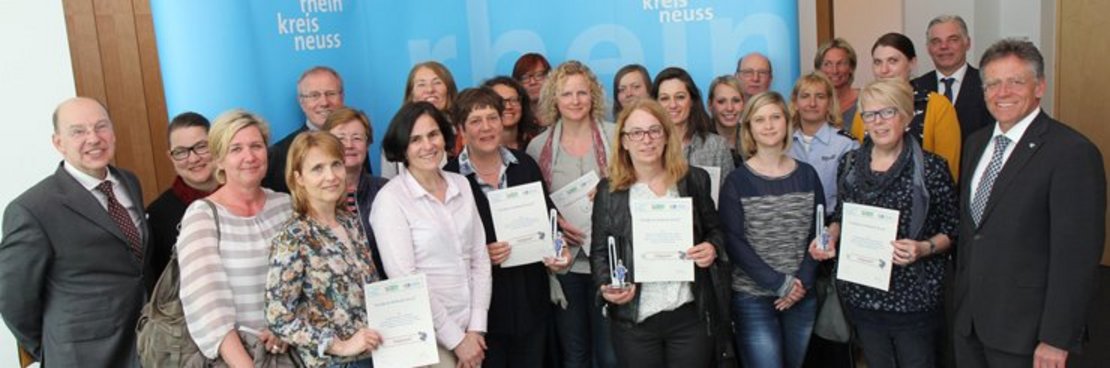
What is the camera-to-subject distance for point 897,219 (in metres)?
2.93

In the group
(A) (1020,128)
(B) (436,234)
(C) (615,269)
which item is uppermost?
(A) (1020,128)

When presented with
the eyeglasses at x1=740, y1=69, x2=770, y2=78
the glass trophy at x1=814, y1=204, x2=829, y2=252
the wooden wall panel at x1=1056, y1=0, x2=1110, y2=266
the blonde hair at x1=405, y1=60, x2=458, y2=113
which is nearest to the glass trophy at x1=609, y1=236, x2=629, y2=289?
the glass trophy at x1=814, y1=204, x2=829, y2=252

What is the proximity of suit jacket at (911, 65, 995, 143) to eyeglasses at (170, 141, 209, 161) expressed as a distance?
3.82 m

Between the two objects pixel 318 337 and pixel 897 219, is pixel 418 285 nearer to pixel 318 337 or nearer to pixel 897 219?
pixel 318 337

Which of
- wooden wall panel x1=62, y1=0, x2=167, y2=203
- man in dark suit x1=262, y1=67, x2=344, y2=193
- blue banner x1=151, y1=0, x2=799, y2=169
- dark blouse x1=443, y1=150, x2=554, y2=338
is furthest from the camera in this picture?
wooden wall panel x1=62, y1=0, x2=167, y2=203

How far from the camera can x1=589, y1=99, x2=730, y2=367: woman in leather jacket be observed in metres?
3.14

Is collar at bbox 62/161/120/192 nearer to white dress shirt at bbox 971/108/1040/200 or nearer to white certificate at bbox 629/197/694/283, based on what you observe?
white certificate at bbox 629/197/694/283

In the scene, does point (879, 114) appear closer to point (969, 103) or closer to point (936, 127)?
point (936, 127)

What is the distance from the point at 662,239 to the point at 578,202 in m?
0.60

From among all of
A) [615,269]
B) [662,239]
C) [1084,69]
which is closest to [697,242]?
[662,239]

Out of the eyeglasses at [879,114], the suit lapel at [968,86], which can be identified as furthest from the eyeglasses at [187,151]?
the suit lapel at [968,86]

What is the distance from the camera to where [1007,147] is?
279cm

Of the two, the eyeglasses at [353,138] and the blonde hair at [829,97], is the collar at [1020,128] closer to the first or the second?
→ the blonde hair at [829,97]

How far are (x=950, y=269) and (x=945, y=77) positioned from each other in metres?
2.15
